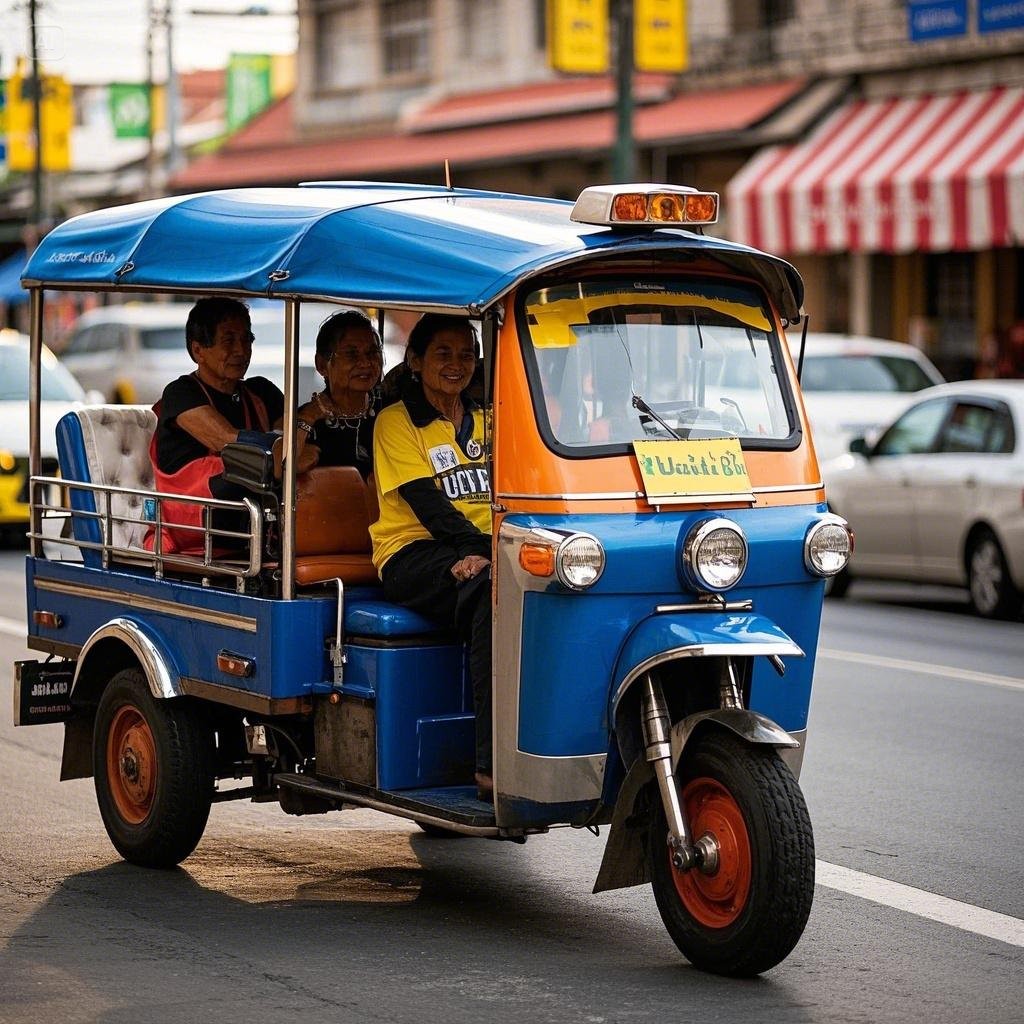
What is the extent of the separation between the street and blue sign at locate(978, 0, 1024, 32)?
1794 centimetres

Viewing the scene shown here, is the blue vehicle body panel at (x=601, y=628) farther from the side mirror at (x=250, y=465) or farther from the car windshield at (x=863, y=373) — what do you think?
the car windshield at (x=863, y=373)

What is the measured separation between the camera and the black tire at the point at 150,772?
22.8 ft

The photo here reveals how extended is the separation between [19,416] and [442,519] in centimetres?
1180

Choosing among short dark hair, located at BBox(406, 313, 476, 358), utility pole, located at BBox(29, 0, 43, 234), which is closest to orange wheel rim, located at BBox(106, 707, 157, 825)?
short dark hair, located at BBox(406, 313, 476, 358)

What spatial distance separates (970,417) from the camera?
48.6 ft

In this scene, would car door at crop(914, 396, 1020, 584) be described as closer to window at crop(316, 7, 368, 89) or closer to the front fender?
the front fender

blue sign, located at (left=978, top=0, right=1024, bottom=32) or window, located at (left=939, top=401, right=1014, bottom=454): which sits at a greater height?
blue sign, located at (left=978, top=0, right=1024, bottom=32)

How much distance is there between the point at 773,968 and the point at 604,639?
39.1 inches

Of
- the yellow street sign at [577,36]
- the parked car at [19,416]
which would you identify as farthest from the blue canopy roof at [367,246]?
the yellow street sign at [577,36]

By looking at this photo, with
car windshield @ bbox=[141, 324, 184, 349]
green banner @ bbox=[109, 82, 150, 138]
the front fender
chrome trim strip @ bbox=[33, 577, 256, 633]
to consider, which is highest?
green banner @ bbox=[109, 82, 150, 138]

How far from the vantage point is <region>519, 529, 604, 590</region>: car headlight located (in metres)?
5.76

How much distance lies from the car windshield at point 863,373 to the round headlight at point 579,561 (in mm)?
13616

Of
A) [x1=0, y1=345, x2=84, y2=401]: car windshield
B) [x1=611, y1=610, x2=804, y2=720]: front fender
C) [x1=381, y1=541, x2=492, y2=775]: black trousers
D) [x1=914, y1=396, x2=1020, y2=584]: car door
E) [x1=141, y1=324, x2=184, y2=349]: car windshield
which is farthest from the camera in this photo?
[x1=141, y1=324, x2=184, y2=349]: car windshield

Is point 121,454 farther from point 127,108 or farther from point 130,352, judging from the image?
point 127,108
